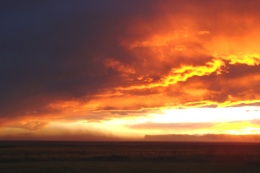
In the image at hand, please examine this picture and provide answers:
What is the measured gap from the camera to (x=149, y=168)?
45188 millimetres

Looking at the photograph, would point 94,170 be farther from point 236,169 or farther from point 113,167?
point 236,169

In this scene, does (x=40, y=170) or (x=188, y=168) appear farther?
(x=188, y=168)

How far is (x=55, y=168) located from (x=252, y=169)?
77.3 feet

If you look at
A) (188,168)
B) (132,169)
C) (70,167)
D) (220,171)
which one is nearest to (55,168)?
(70,167)

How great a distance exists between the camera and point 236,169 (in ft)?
150

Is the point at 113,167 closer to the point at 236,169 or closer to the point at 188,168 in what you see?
the point at 188,168

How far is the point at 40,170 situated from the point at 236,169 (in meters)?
23.1

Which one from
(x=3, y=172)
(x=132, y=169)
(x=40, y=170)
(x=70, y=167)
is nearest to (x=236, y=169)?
(x=132, y=169)

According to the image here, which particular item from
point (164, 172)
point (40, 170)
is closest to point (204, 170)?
point (164, 172)

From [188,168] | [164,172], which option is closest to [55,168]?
[164,172]

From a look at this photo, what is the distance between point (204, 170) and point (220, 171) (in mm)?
1820

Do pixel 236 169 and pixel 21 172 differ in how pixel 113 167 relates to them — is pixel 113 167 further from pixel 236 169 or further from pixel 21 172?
pixel 236 169

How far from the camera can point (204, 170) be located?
146 ft

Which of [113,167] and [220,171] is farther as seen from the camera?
[113,167]
